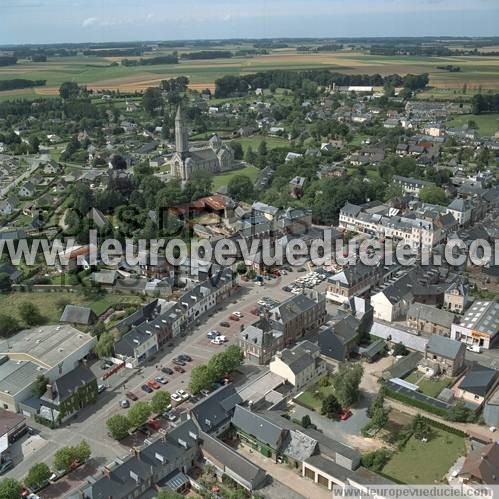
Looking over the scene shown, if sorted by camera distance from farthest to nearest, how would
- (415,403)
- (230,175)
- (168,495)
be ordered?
(230,175), (415,403), (168,495)

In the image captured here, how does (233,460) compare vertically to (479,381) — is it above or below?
below

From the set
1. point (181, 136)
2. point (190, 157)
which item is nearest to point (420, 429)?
point (190, 157)

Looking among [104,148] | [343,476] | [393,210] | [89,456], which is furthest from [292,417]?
[104,148]

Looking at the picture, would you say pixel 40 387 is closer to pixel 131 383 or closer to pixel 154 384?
pixel 131 383

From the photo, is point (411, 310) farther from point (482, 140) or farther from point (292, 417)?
point (482, 140)

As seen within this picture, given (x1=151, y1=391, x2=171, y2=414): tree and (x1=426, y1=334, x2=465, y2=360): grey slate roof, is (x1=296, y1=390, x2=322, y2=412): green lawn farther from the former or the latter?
(x1=426, y1=334, x2=465, y2=360): grey slate roof

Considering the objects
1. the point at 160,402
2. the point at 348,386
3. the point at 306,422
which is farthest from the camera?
the point at 348,386
